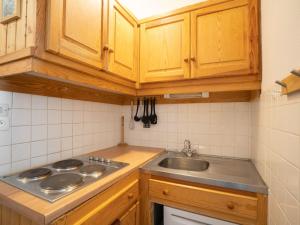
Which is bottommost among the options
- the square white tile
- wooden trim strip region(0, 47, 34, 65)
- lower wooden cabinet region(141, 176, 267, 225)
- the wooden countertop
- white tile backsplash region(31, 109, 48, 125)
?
lower wooden cabinet region(141, 176, 267, 225)

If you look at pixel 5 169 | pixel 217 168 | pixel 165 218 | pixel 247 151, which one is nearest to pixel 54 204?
pixel 5 169

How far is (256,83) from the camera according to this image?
110 centimetres

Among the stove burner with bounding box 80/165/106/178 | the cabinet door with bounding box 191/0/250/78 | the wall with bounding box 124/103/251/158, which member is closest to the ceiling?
the cabinet door with bounding box 191/0/250/78

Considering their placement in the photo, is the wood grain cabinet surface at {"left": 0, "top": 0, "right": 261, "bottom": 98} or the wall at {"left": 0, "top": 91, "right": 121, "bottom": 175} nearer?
the wood grain cabinet surface at {"left": 0, "top": 0, "right": 261, "bottom": 98}

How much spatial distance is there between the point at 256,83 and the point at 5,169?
1581 millimetres

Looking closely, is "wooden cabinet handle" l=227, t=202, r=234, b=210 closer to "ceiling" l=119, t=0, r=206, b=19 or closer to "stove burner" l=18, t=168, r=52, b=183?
"stove burner" l=18, t=168, r=52, b=183

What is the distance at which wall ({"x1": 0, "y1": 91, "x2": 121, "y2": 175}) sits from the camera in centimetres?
95

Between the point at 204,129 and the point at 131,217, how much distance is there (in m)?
0.92

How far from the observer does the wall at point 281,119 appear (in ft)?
1.81

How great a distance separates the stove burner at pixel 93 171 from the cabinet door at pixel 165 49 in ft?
2.50

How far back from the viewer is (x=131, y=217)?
104 centimetres

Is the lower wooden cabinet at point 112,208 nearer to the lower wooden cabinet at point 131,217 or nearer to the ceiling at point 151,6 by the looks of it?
the lower wooden cabinet at point 131,217

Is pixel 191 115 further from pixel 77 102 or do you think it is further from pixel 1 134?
pixel 1 134

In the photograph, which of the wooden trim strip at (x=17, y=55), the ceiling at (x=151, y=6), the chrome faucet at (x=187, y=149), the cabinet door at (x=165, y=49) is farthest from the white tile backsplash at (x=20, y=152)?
the ceiling at (x=151, y=6)
